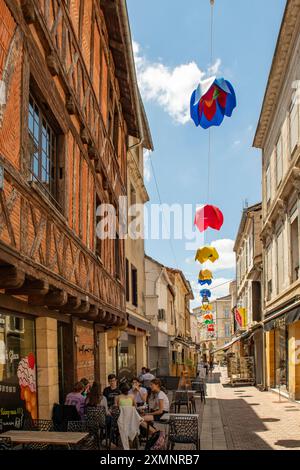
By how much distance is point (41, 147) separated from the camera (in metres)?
8.86

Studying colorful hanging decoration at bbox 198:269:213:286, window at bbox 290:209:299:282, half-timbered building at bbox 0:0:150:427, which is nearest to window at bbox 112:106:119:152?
half-timbered building at bbox 0:0:150:427

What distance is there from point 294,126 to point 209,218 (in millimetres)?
4616

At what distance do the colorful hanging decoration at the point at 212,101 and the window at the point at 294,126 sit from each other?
18.1ft

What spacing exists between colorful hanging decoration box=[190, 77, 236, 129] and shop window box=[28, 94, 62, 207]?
4222mm

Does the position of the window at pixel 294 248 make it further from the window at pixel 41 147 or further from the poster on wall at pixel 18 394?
the poster on wall at pixel 18 394

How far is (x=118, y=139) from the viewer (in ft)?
59.8

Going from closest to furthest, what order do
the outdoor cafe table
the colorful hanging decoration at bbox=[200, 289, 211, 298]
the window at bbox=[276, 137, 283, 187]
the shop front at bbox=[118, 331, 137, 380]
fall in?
the outdoor cafe table → the shop front at bbox=[118, 331, 137, 380] → the window at bbox=[276, 137, 283, 187] → the colorful hanging decoration at bbox=[200, 289, 211, 298]

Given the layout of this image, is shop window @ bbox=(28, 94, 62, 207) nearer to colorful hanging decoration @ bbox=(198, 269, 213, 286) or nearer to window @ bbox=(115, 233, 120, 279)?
window @ bbox=(115, 233, 120, 279)

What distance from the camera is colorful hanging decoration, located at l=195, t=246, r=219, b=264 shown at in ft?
67.1

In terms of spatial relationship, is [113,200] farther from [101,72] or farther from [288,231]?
[288,231]

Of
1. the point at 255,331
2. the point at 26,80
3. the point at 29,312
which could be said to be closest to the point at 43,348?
the point at 29,312

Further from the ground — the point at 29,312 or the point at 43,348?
the point at 29,312

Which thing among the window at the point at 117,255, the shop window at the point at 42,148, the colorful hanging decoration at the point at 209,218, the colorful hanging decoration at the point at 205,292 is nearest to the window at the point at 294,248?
the colorful hanging decoration at the point at 209,218
